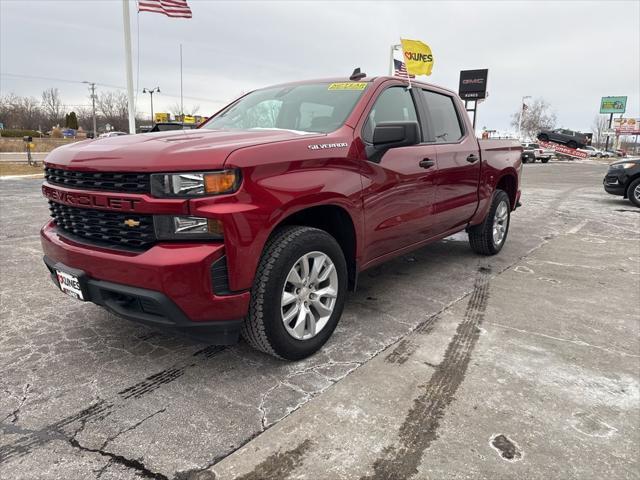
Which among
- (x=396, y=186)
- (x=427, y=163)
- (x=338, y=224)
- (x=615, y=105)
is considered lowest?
(x=338, y=224)

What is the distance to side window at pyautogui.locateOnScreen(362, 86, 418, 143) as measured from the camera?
333cm

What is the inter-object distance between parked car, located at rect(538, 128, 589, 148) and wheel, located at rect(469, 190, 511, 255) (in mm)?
46430

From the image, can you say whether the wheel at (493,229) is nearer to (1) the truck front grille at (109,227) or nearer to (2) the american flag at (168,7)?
(1) the truck front grille at (109,227)

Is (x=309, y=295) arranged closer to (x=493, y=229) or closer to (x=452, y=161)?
(x=452, y=161)

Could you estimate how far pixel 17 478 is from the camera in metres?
1.90

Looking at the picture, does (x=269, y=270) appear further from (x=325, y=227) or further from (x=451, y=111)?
(x=451, y=111)

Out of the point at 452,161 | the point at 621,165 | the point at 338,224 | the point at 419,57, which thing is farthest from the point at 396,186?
Result: the point at 419,57

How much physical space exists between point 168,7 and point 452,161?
36.1ft

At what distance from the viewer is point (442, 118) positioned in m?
4.45

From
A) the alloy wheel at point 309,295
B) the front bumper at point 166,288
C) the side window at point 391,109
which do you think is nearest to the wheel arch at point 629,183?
the side window at point 391,109

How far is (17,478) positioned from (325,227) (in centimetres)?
208

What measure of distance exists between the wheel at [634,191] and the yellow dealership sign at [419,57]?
9042 millimetres

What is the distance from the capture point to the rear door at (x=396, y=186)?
326cm

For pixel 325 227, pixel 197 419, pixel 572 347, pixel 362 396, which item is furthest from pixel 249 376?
pixel 572 347
